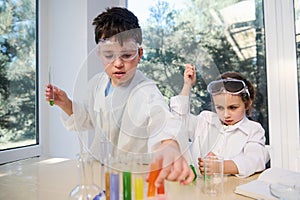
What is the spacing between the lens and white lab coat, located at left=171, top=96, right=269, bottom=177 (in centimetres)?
55

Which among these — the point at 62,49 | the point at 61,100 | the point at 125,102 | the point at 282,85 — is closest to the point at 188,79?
the point at 125,102

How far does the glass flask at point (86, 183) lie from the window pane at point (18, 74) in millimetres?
804

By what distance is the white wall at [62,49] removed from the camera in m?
1.28

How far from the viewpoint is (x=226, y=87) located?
2.63 feet

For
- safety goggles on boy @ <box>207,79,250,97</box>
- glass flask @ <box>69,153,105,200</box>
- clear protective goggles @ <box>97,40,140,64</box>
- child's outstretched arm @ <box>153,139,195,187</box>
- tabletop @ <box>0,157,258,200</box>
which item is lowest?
tabletop @ <box>0,157,258,200</box>

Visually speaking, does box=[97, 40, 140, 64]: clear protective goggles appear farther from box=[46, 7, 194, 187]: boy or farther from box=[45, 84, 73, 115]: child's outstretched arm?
box=[45, 84, 73, 115]: child's outstretched arm

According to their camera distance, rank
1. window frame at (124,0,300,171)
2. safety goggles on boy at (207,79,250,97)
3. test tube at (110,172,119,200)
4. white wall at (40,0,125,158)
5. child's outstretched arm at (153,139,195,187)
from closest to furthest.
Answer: child's outstretched arm at (153,139,195,187) < test tube at (110,172,119,200) < safety goggles on boy at (207,79,250,97) < window frame at (124,0,300,171) < white wall at (40,0,125,158)

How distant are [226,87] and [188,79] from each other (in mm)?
286

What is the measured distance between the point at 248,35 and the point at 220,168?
85cm

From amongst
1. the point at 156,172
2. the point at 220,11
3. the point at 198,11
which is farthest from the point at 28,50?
the point at 156,172

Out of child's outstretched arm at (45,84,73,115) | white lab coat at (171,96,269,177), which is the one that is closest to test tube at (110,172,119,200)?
white lab coat at (171,96,269,177)

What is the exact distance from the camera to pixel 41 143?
1.38 metres

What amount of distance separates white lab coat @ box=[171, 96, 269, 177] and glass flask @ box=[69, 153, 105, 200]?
0.20m

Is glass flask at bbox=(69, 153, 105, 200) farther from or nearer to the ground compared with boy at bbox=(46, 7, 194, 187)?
nearer to the ground
